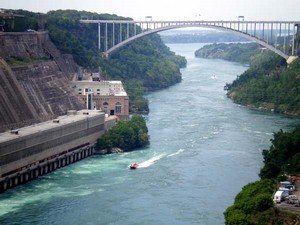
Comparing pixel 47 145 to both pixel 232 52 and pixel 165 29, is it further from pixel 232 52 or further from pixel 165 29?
pixel 232 52

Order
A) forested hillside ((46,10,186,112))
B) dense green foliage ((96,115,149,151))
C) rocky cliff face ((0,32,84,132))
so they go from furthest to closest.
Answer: forested hillside ((46,10,186,112)), dense green foliage ((96,115,149,151)), rocky cliff face ((0,32,84,132))

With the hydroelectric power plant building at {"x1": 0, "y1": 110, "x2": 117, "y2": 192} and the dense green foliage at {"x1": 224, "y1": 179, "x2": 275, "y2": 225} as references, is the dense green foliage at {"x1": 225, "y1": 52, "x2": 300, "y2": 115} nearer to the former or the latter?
the hydroelectric power plant building at {"x1": 0, "y1": 110, "x2": 117, "y2": 192}

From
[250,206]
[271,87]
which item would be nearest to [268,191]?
[250,206]

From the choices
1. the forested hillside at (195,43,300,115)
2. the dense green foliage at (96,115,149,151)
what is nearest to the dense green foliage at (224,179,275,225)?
the dense green foliage at (96,115,149,151)

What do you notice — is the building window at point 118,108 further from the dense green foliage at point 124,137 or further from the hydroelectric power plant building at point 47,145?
the dense green foliage at point 124,137

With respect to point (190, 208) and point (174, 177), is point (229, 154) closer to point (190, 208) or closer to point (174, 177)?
point (174, 177)

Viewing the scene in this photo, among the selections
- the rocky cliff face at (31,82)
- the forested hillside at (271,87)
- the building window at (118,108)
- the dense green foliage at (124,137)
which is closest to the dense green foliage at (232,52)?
the forested hillside at (271,87)

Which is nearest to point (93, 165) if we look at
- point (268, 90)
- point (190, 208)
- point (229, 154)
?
point (229, 154)
